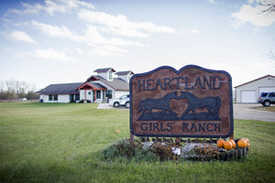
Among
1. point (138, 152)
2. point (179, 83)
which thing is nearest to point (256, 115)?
point (179, 83)

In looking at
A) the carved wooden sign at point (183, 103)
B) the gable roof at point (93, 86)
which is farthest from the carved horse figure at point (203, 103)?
the gable roof at point (93, 86)

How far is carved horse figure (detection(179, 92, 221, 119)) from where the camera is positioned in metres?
5.24

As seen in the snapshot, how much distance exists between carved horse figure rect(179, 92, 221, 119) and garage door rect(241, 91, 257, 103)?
1382 inches

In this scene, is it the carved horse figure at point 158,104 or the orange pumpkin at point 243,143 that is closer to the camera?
the orange pumpkin at point 243,143

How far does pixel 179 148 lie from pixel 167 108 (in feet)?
3.89

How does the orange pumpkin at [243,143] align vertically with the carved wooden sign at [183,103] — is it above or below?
below

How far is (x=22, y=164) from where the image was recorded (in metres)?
4.67

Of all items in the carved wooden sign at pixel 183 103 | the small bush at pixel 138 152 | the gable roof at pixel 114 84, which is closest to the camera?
the small bush at pixel 138 152

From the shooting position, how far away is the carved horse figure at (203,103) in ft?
17.2

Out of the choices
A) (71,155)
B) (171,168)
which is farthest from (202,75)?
(71,155)

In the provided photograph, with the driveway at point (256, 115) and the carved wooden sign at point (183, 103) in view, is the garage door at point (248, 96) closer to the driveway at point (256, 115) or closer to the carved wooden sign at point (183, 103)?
the driveway at point (256, 115)

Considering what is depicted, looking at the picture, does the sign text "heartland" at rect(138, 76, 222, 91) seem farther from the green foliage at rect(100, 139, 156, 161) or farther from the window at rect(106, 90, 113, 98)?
the window at rect(106, 90, 113, 98)

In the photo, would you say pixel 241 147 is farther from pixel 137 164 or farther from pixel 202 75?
pixel 137 164

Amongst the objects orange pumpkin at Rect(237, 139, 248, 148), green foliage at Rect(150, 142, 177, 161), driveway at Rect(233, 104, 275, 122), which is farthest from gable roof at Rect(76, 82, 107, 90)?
orange pumpkin at Rect(237, 139, 248, 148)
